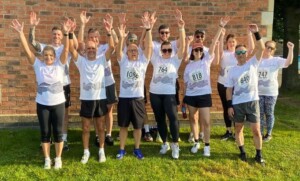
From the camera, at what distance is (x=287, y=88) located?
14148mm

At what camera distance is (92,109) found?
5746mm

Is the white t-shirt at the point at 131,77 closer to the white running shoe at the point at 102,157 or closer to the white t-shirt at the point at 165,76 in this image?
the white t-shirt at the point at 165,76

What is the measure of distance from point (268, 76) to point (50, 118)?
3938 mm

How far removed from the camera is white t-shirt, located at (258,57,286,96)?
6594 millimetres

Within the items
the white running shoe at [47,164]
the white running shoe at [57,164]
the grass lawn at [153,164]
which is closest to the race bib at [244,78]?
the grass lawn at [153,164]

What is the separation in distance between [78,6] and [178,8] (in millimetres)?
2053

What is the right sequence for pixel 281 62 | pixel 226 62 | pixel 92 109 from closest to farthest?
pixel 92 109
pixel 281 62
pixel 226 62

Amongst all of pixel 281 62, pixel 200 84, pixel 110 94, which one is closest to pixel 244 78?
pixel 200 84

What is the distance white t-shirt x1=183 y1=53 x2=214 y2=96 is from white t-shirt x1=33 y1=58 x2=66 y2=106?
2.17 meters

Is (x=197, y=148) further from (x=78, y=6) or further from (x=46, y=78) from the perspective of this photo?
(x=78, y=6)

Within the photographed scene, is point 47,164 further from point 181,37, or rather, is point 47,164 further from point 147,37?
point 181,37

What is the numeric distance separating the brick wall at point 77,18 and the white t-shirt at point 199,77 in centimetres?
148

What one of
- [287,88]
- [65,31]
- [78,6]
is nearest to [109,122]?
[65,31]

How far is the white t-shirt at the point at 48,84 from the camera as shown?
17.8ft
